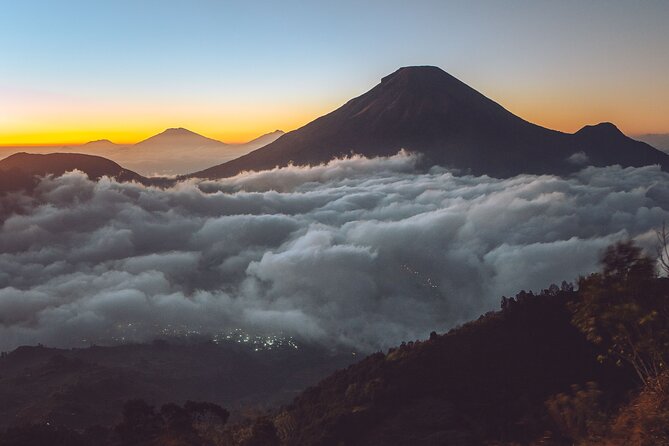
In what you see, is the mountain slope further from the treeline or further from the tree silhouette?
the tree silhouette

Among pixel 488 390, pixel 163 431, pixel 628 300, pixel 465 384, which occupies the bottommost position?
pixel 465 384

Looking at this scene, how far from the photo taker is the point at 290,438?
65750 mm

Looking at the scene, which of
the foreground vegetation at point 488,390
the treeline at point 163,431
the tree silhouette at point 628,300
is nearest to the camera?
the tree silhouette at point 628,300

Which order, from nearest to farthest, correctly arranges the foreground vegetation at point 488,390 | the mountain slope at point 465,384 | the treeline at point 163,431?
the foreground vegetation at point 488,390 → the treeline at point 163,431 → the mountain slope at point 465,384

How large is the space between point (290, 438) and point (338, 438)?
9.14m

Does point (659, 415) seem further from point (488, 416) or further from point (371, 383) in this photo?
point (371, 383)

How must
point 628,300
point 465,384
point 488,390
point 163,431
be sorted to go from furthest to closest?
point 465,384 < point 488,390 < point 163,431 < point 628,300

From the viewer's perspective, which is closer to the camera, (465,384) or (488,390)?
(488,390)

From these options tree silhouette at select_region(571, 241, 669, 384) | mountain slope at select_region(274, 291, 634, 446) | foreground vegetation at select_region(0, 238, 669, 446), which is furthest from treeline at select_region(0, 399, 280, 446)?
tree silhouette at select_region(571, 241, 669, 384)

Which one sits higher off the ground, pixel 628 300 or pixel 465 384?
pixel 628 300

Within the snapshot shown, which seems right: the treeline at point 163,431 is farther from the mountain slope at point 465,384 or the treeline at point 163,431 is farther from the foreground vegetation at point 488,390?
the mountain slope at point 465,384

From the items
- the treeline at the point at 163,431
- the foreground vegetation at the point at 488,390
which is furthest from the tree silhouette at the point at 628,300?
the treeline at the point at 163,431

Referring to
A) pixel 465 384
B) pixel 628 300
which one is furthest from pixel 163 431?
pixel 465 384

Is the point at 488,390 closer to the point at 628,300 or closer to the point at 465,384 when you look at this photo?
the point at 465,384
